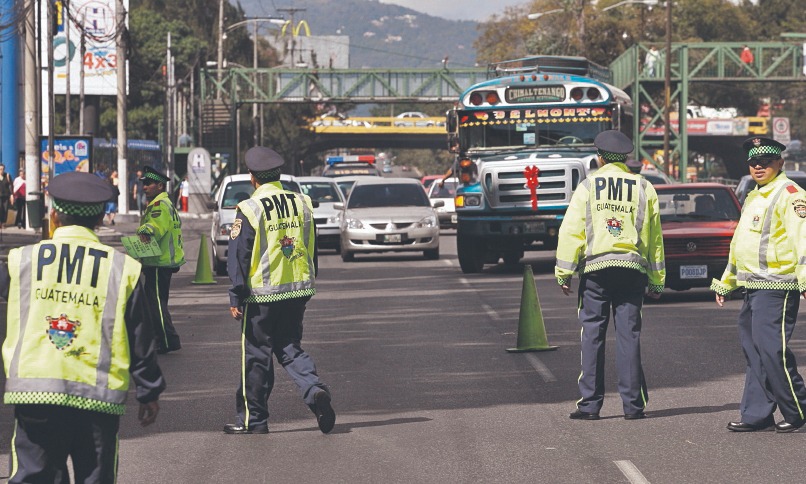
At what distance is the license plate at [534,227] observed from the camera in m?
24.0

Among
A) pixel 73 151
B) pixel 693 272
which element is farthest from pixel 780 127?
pixel 693 272

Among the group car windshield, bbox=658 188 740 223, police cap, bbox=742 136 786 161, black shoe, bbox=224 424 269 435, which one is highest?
police cap, bbox=742 136 786 161

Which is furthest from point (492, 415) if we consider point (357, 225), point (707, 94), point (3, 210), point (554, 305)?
point (707, 94)

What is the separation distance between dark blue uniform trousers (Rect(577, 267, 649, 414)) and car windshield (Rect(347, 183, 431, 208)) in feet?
62.2

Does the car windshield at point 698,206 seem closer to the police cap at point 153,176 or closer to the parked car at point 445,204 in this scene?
the police cap at point 153,176

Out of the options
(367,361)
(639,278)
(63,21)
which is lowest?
(367,361)

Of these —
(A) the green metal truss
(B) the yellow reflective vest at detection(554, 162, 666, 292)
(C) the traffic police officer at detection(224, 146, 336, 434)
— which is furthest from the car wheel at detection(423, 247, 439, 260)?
(A) the green metal truss

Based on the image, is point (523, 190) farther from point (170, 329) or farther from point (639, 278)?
point (639, 278)

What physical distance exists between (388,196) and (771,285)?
20.1 metres

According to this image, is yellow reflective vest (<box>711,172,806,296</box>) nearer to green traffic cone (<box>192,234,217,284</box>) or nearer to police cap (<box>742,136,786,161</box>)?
police cap (<box>742,136,786,161</box>)

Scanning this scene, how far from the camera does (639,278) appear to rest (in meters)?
9.91

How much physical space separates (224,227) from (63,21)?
28.9m

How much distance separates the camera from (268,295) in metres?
9.32

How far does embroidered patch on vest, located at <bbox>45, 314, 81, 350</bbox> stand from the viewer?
5723 millimetres
